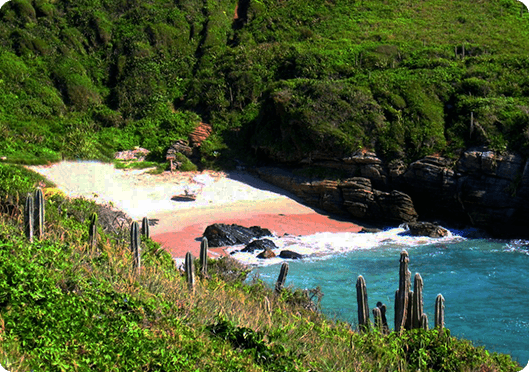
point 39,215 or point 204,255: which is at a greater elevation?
point 39,215

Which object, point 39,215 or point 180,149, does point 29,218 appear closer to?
point 39,215

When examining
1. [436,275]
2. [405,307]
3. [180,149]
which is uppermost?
[180,149]

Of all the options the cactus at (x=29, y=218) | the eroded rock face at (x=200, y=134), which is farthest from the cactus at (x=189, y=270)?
the eroded rock face at (x=200, y=134)

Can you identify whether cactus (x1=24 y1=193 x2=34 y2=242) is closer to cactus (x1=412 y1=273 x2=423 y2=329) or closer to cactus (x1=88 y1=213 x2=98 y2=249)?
cactus (x1=88 y1=213 x2=98 y2=249)

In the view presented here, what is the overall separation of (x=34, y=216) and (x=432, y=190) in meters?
21.1

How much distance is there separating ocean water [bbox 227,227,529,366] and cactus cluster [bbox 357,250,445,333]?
8.49 feet

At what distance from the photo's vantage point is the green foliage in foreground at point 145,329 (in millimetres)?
4887

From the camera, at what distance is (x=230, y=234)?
23047 millimetres

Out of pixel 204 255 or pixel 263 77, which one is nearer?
pixel 204 255

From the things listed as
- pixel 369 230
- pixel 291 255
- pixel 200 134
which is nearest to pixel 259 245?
pixel 291 255

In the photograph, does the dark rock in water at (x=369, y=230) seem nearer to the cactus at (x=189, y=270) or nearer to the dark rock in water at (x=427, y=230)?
the dark rock in water at (x=427, y=230)

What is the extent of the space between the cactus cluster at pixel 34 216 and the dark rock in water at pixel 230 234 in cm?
1400

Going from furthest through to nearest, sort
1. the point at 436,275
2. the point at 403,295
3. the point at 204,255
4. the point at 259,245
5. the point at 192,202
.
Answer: the point at 192,202
the point at 259,245
the point at 436,275
the point at 204,255
the point at 403,295

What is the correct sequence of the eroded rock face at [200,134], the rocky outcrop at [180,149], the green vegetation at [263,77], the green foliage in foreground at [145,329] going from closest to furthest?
the green foliage in foreground at [145,329] → the green vegetation at [263,77] → the rocky outcrop at [180,149] → the eroded rock face at [200,134]
